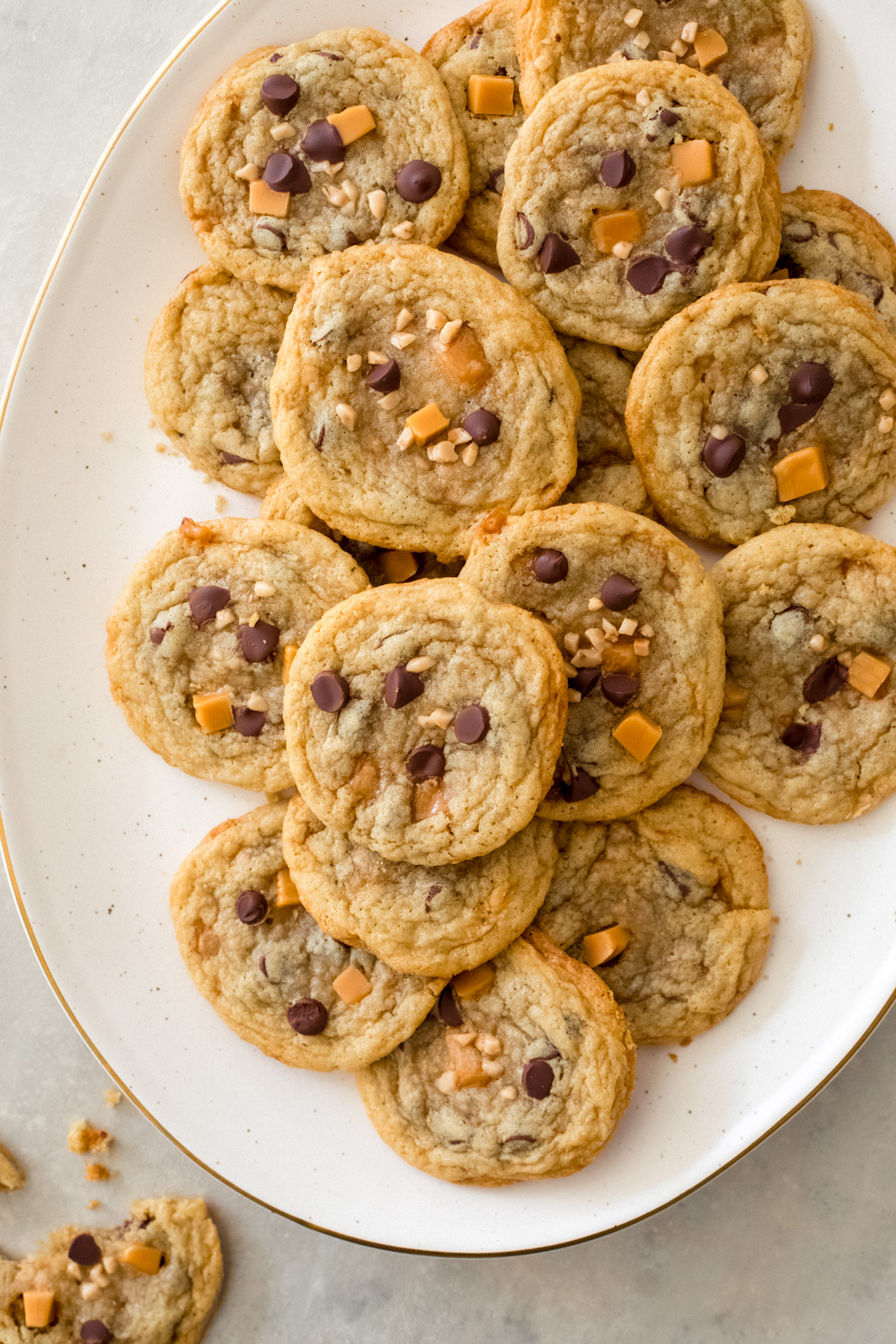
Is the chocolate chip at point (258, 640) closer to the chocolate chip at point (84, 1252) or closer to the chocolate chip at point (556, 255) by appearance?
the chocolate chip at point (556, 255)

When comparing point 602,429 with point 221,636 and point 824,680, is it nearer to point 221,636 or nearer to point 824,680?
point 824,680

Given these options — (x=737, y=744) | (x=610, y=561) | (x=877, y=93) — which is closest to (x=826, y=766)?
(x=737, y=744)

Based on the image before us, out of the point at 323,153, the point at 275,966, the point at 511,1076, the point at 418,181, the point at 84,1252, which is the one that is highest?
the point at 323,153

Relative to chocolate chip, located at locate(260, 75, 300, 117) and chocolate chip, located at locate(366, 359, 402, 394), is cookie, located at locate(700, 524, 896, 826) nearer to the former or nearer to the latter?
chocolate chip, located at locate(366, 359, 402, 394)

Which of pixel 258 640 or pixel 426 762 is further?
pixel 258 640

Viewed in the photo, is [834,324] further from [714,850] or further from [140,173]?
[140,173]

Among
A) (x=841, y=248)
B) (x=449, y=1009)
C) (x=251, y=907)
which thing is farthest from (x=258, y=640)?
(x=841, y=248)

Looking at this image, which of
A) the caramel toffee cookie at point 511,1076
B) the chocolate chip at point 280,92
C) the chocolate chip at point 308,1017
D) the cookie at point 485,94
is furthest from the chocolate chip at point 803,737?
the chocolate chip at point 280,92
